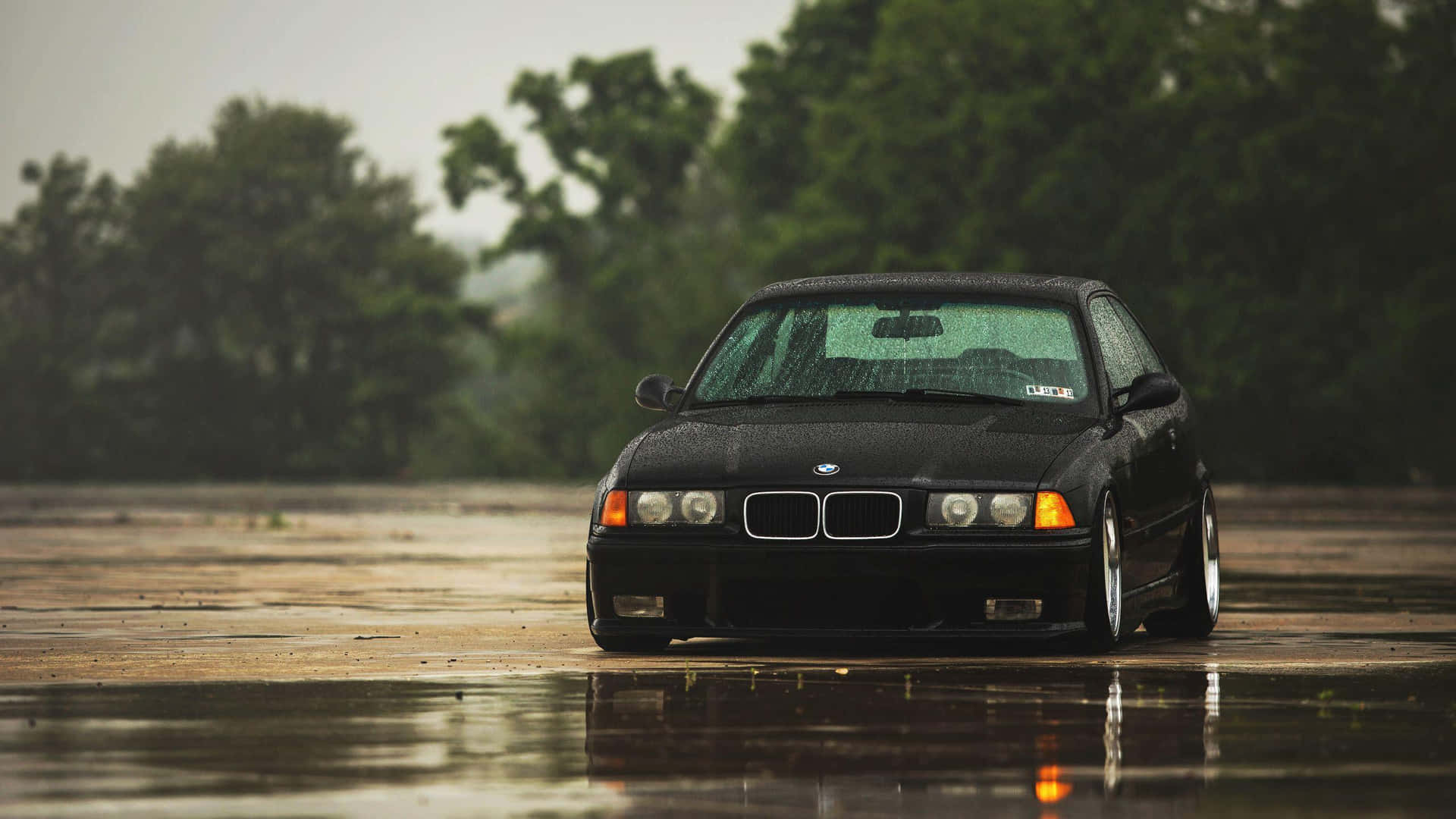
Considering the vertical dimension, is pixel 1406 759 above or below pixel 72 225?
below

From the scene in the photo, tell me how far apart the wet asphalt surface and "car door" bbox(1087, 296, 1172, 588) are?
1.31 feet

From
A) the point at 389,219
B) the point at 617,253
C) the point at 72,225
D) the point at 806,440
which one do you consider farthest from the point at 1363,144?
the point at 806,440

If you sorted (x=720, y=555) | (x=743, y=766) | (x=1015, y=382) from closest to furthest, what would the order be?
(x=743, y=766), (x=720, y=555), (x=1015, y=382)

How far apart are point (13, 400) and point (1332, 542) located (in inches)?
2482

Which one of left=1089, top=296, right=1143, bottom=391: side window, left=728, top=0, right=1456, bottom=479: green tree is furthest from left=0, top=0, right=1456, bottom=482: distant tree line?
left=1089, top=296, right=1143, bottom=391: side window

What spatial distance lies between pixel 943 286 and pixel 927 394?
818mm

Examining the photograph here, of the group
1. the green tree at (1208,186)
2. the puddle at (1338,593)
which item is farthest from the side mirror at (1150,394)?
the green tree at (1208,186)

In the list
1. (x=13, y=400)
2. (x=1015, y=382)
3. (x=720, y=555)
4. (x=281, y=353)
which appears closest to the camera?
(x=720, y=555)

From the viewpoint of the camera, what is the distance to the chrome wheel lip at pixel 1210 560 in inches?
542

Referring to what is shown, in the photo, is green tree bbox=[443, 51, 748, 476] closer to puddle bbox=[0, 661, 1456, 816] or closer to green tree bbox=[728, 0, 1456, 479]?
green tree bbox=[728, 0, 1456, 479]

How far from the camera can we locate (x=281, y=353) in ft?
293

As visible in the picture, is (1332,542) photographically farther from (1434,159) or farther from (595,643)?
(1434,159)

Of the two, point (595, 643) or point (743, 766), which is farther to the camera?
point (595, 643)

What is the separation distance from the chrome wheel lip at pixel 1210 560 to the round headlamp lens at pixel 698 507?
119 inches
